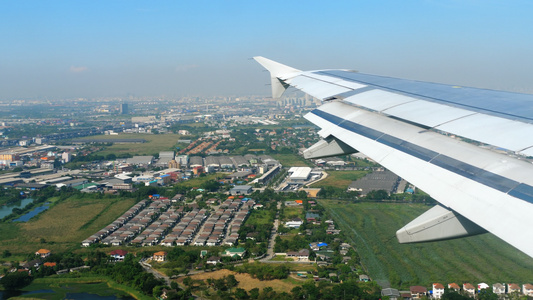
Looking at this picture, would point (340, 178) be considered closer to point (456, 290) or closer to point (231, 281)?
point (231, 281)

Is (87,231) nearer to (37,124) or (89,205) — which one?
(89,205)

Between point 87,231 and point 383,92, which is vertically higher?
point 383,92

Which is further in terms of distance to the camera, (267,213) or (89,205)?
(89,205)

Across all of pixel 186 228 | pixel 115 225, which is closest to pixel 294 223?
pixel 186 228

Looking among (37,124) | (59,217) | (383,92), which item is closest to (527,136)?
(383,92)

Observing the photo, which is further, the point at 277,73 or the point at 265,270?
the point at 265,270
